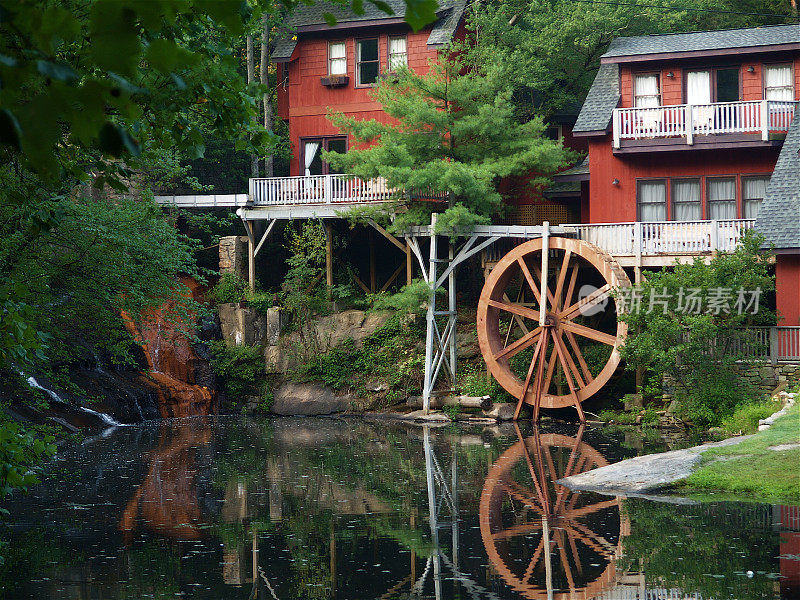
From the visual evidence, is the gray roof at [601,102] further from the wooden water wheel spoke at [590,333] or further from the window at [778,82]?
the wooden water wheel spoke at [590,333]

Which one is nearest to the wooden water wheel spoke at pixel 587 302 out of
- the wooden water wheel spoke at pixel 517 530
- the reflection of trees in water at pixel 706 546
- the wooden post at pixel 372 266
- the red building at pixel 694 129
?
the red building at pixel 694 129

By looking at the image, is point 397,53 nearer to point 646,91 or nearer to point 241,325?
point 646,91

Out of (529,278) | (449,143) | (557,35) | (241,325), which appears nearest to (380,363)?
(241,325)

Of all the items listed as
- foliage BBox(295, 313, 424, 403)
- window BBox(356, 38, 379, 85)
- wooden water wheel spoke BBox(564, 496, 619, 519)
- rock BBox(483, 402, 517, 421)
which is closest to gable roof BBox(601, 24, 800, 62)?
window BBox(356, 38, 379, 85)

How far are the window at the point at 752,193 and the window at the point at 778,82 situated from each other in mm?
2059

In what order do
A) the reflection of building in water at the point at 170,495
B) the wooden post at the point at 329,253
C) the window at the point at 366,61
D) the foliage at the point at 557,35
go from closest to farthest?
the reflection of building in water at the point at 170,495 → the wooden post at the point at 329,253 → the foliage at the point at 557,35 → the window at the point at 366,61

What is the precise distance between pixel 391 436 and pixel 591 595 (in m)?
12.8

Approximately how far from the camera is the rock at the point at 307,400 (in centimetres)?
2642

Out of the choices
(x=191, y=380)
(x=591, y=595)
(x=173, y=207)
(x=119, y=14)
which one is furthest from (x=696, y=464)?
(x=173, y=207)

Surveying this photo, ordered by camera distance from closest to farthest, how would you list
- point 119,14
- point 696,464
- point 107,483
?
point 119,14, point 696,464, point 107,483

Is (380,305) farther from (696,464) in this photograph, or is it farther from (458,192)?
(696,464)

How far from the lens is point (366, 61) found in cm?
3045

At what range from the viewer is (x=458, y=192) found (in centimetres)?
2467

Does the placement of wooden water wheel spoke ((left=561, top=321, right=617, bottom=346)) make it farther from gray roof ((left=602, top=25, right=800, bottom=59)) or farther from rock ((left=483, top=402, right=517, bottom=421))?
gray roof ((left=602, top=25, right=800, bottom=59))
